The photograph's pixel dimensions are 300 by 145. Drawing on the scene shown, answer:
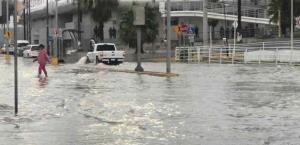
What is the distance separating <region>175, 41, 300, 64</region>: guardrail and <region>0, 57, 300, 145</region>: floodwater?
67.1 ft

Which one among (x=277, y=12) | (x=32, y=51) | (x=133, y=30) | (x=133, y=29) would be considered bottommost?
(x=32, y=51)

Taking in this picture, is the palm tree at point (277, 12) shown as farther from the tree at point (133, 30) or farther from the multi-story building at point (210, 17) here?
the tree at point (133, 30)

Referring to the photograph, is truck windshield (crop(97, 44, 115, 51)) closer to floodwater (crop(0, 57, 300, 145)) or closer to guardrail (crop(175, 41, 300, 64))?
guardrail (crop(175, 41, 300, 64))

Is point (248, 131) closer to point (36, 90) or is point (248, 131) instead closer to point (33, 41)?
point (36, 90)

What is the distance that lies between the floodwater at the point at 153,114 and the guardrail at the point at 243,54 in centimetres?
2045

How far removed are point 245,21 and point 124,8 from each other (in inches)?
604

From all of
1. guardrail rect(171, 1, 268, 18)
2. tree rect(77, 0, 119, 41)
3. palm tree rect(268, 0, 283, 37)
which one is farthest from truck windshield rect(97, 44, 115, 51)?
guardrail rect(171, 1, 268, 18)

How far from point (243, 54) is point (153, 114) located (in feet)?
123

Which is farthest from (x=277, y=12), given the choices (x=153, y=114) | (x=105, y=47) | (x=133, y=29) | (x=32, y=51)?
(x=153, y=114)

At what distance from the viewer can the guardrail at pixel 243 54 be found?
1938 inches

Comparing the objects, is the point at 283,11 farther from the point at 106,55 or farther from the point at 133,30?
the point at 106,55

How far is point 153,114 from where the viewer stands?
17531mm

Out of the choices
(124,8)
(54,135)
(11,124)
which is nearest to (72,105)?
(11,124)

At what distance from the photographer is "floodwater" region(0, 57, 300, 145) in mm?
13328
